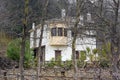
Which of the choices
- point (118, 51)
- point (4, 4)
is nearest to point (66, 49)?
point (4, 4)

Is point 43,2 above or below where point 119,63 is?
above

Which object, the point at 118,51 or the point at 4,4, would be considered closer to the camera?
the point at 118,51

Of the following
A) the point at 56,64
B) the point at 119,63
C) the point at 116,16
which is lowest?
the point at 56,64

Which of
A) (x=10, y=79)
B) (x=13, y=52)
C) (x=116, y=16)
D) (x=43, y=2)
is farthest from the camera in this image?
(x=13, y=52)

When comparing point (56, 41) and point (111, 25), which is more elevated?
point (111, 25)

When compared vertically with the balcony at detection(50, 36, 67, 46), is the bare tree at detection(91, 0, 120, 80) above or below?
above

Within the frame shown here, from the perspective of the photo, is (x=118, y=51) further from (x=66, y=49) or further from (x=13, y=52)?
(x=66, y=49)

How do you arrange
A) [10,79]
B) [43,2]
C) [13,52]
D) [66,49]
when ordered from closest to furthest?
[43,2]
[10,79]
[13,52]
[66,49]

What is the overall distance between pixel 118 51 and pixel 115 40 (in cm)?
48

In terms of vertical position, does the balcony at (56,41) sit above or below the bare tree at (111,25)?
below

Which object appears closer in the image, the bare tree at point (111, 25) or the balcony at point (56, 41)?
the bare tree at point (111, 25)

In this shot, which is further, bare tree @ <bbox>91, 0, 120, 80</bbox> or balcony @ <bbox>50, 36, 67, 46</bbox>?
balcony @ <bbox>50, 36, 67, 46</bbox>

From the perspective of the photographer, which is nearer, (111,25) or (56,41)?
(111,25)

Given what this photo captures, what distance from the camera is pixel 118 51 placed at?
40.5 ft
